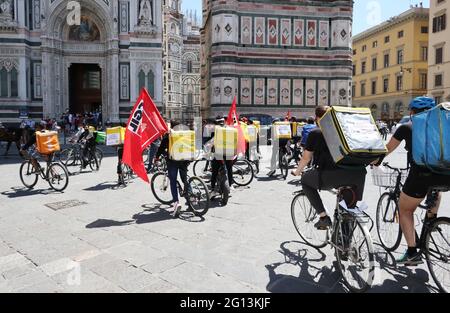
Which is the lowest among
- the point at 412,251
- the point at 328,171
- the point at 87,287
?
the point at 87,287

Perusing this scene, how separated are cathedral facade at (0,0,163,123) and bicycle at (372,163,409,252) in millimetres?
24135

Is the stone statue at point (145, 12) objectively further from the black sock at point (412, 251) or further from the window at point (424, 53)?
the window at point (424, 53)

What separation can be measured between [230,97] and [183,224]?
28.2 metres

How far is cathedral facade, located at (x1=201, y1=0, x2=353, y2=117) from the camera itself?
110 ft

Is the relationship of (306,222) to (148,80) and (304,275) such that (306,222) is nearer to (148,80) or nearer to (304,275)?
(304,275)

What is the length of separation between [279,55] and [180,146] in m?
30.0

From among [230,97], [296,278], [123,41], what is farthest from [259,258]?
[230,97]

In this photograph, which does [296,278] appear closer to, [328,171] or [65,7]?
[328,171]

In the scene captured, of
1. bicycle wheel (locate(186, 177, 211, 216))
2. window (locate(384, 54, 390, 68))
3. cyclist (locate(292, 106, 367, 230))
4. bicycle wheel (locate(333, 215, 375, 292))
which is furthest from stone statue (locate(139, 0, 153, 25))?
window (locate(384, 54, 390, 68))

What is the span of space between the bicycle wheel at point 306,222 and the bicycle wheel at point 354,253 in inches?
35.8

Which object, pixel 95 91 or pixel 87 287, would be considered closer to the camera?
pixel 87 287

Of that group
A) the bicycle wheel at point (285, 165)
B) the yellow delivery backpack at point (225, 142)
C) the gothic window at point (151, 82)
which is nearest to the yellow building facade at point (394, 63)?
the gothic window at point (151, 82)

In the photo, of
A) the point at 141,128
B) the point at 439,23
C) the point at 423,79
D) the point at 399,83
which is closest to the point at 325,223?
the point at 141,128

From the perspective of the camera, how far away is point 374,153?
3.85 meters
